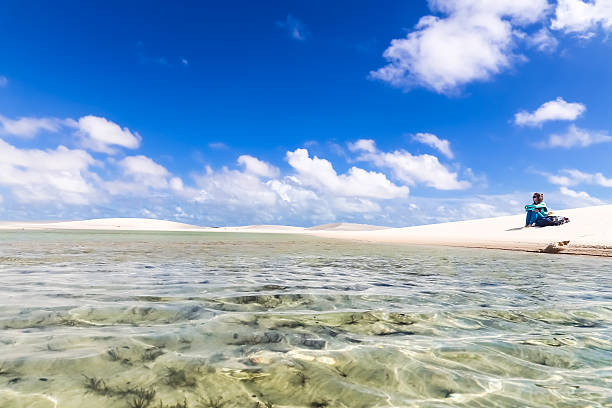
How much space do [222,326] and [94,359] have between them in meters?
1.75

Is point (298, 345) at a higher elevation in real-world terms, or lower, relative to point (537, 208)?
lower

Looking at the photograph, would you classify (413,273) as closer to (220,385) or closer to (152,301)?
(152,301)

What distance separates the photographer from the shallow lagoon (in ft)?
10.4

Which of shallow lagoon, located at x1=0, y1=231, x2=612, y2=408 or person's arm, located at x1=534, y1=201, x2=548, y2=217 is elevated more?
person's arm, located at x1=534, y1=201, x2=548, y2=217

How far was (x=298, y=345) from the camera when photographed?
4426mm

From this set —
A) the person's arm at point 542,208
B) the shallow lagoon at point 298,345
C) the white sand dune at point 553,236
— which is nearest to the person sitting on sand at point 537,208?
the person's arm at point 542,208

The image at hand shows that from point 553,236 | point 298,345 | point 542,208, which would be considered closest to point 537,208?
point 542,208

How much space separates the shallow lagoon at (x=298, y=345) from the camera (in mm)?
3172

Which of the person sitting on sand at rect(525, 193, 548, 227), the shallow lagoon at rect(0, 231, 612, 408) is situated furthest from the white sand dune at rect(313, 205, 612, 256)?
the shallow lagoon at rect(0, 231, 612, 408)

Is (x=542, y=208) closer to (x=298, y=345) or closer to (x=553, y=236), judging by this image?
(x=553, y=236)

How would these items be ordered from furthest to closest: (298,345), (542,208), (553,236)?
(542,208)
(553,236)
(298,345)

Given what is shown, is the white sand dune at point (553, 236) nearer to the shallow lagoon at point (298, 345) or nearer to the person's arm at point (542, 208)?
the person's arm at point (542, 208)

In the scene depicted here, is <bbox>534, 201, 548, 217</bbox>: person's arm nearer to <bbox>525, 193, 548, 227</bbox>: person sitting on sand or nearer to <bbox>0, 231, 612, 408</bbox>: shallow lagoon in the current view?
<bbox>525, 193, 548, 227</bbox>: person sitting on sand

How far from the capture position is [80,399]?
292 centimetres
